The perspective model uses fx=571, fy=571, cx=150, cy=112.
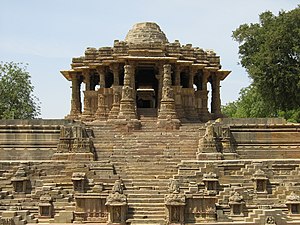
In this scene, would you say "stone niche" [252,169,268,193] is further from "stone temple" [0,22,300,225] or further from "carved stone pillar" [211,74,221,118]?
"carved stone pillar" [211,74,221,118]

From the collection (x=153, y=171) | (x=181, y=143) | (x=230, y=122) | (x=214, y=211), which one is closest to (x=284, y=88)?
(x=230, y=122)

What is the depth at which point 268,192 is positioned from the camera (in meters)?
18.8

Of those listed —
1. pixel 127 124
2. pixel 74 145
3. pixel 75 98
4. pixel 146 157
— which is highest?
pixel 75 98

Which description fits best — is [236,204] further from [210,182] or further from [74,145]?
[74,145]

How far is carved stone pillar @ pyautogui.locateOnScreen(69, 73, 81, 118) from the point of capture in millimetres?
31297

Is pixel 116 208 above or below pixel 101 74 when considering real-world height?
below

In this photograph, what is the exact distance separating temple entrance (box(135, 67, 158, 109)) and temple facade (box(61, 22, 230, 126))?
132 mm

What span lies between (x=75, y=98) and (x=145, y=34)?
5.24 metres

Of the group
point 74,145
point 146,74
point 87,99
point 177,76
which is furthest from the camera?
point 146,74

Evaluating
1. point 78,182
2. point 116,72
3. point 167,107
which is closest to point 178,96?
point 167,107

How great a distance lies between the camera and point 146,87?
1404 inches

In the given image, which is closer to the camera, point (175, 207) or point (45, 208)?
point (175, 207)

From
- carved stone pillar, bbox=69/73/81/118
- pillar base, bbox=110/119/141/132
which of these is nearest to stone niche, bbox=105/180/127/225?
pillar base, bbox=110/119/141/132

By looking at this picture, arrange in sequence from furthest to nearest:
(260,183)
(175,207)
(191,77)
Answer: (191,77) → (260,183) → (175,207)
